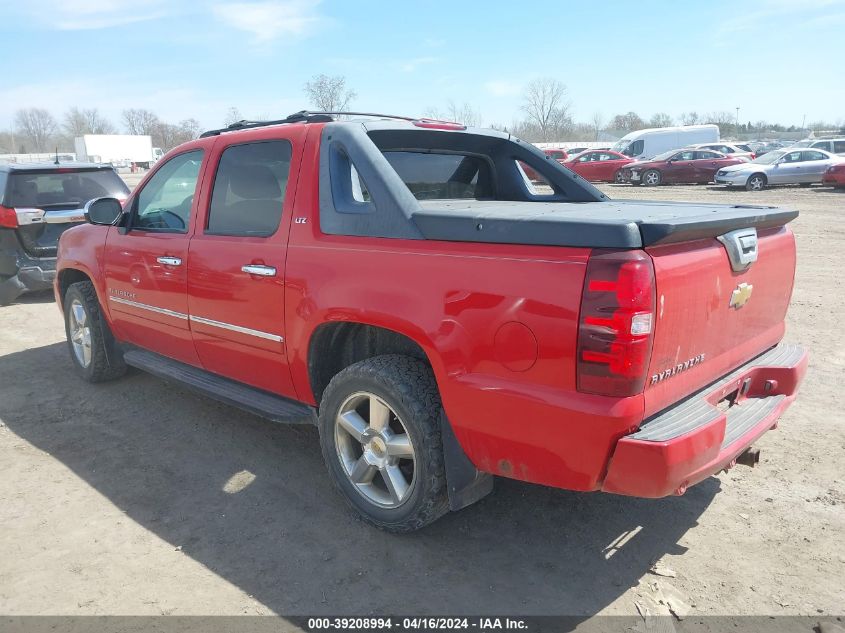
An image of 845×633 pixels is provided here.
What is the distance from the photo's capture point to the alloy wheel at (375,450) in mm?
3094

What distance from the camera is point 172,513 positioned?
3432 mm

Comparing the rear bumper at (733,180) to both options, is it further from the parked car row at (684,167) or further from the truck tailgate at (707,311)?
the truck tailgate at (707,311)

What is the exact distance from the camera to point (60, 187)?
8.46m

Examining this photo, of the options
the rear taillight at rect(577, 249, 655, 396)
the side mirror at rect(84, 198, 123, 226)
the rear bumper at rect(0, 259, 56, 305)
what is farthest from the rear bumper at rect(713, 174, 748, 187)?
the rear taillight at rect(577, 249, 655, 396)

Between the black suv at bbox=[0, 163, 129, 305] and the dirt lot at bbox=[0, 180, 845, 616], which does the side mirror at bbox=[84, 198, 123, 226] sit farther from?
the black suv at bbox=[0, 163, 129, 305]

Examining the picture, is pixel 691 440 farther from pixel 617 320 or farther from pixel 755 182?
pixel 755 182

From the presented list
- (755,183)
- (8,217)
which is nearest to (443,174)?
(8,217)

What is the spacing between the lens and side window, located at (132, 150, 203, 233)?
4.22 meters

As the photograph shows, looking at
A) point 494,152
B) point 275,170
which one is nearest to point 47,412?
point 275,170

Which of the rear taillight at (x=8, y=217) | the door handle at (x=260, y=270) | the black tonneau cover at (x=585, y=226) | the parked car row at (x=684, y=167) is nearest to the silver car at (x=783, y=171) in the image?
the parked car row at (x=684, y=167)

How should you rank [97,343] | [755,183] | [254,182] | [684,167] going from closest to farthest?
[254,182] < [97,343] < [755,183] < [684,167]

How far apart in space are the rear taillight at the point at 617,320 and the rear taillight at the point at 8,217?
7994 millimetres

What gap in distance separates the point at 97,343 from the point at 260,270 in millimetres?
2506

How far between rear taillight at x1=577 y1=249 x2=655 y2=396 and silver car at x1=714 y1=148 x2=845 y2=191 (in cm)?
2357
